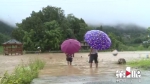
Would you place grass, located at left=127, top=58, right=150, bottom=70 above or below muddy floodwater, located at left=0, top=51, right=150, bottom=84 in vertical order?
above

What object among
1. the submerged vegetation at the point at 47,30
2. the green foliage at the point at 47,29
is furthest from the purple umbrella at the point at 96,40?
the green foliage at the point at 47,29

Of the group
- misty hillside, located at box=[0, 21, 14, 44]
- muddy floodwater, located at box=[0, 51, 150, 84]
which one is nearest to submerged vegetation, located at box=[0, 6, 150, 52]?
misty hillside, located at box=[0, 21, 14, 44]

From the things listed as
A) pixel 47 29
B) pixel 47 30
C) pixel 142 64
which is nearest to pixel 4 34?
pixel 47 29

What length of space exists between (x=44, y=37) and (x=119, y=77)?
51144 millimetres

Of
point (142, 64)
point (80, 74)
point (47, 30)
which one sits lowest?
point (80, 74)

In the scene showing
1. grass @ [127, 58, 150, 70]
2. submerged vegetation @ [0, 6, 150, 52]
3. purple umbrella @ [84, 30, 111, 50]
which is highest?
submerged vegetation @ [0, 6, 150, 52]

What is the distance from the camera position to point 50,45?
6041 cm

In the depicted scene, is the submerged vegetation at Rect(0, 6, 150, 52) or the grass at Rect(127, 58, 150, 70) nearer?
the grass at Rect(127, 58, 150, 70)

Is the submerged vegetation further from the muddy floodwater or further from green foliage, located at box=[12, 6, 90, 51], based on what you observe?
the muddy floodwater

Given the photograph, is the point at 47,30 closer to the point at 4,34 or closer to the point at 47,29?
the point at 47,29

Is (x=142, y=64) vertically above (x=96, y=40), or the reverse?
(x=96, y=40)

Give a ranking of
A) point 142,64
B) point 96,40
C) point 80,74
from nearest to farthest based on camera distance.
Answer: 1. point 80,74
2. point 96,40
3. point 142,64

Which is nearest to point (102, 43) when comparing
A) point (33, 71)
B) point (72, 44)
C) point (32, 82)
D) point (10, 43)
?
point (72, 44)

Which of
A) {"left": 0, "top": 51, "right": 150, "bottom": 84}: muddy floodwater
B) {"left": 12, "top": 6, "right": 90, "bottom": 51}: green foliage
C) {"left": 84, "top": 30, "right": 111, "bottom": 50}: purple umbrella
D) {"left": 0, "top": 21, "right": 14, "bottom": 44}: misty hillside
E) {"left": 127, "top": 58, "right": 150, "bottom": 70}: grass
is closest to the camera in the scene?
{"left": 0, "top": 51, "right": 150, "bottom": 84}: muddy floodwater
